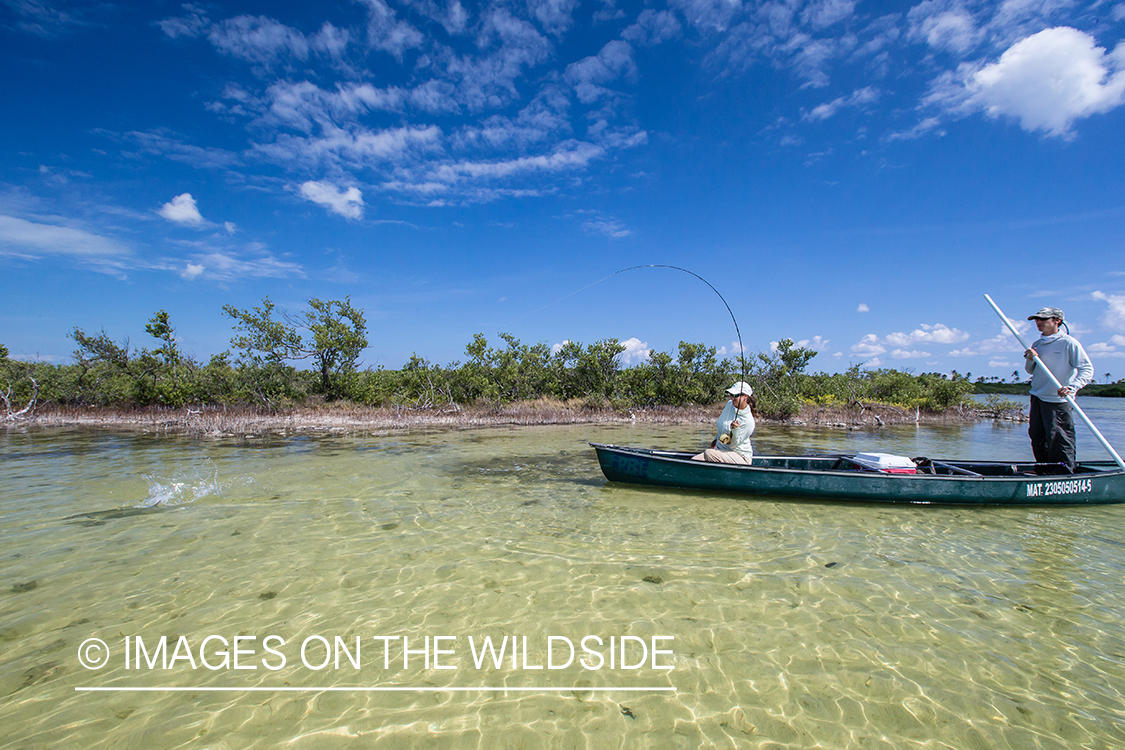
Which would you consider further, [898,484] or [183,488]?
[183,488]

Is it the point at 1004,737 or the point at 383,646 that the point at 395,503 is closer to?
the point at 383,646

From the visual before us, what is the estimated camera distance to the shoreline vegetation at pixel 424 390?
22.8 m

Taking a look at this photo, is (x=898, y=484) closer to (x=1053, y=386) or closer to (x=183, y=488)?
(x=1053, y=386)

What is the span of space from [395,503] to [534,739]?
20.2 feet

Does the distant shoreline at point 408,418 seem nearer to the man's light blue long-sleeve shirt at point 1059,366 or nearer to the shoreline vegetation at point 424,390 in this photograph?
the shoreline vegetation at point 424,390

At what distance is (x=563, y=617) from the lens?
461 centimetres

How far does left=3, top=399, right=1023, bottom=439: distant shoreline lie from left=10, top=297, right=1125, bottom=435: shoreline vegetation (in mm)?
88

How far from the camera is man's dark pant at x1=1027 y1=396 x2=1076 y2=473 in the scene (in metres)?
8.73

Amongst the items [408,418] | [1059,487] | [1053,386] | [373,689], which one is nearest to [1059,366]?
[1053,386]

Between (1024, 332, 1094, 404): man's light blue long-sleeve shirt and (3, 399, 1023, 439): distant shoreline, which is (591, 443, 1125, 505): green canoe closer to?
(1024, 332, 1094, 404): man's light blue long-sleeve shirt

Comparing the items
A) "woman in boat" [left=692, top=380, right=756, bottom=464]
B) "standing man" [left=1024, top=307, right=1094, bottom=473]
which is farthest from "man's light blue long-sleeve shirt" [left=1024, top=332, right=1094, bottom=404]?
"woman in boat" [left=692, top=380, right=756, bottom=464]

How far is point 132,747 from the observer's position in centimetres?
304

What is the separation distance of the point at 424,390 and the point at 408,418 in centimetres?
451

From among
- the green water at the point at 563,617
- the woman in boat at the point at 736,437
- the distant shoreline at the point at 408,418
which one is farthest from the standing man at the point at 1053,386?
the distant shoreline at the point at 408,418
